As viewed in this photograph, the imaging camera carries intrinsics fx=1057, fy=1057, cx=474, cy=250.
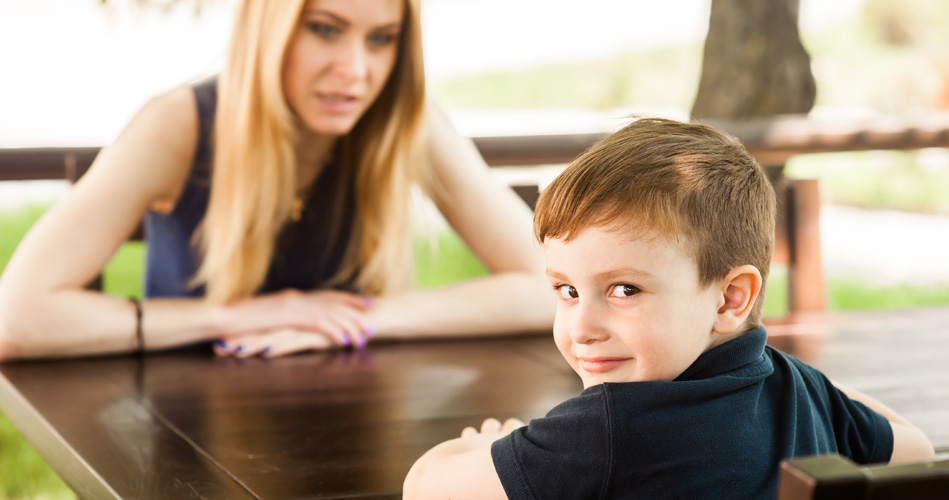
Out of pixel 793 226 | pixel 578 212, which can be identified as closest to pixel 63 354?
pixel 578 212

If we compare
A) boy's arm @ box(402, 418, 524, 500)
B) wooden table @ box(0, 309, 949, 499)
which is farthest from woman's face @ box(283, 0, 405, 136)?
boy's arm @ box(402, 418, 524, 500)

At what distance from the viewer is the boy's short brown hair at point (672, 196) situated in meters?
0.89

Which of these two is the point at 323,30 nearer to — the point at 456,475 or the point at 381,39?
the point at 381,39

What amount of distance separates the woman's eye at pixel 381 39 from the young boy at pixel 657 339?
1.10 metres

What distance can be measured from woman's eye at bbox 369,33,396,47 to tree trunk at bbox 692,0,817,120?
2.48 metres

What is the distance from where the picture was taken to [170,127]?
6.55 ft

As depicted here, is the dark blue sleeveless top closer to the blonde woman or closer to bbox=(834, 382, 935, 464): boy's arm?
the blonde woman

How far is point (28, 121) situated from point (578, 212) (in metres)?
8.97

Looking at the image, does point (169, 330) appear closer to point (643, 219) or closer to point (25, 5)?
point (643, 219)

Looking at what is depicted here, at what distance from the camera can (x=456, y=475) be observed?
0.96m

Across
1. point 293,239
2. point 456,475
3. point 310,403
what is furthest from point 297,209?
point 456,475

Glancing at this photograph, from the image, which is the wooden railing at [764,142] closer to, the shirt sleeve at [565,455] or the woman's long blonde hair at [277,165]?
the woman's long blonde hair at [277,165]

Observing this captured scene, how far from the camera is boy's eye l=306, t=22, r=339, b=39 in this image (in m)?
1.91

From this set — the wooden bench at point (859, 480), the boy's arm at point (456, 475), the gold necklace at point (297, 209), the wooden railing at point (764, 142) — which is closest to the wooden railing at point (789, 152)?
the wooden railing at point (764, 142)
